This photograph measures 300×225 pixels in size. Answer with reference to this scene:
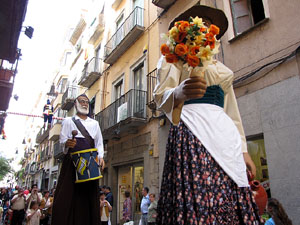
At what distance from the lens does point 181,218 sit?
1366mm

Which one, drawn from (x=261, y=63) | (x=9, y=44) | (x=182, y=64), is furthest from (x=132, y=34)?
(x=182, y=64)

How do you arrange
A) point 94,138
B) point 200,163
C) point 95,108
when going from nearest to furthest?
point 200,163
point 94,138
point 95,108

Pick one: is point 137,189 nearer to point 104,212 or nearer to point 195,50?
point 104,212

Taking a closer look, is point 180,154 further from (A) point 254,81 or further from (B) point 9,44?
(B) point 9,44

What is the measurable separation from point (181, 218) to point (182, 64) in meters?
0.92

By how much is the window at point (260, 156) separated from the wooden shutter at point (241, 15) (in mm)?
2751

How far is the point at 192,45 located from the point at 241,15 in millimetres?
5933

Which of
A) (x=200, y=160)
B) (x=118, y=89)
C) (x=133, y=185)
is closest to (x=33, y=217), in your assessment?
(x=133, y=185)

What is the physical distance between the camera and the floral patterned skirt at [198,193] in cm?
139

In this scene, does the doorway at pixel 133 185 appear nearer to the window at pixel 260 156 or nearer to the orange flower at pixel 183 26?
the window at pixel 260 156

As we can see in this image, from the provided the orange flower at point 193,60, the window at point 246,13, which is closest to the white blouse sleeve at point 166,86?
the orange flower at point 193,60

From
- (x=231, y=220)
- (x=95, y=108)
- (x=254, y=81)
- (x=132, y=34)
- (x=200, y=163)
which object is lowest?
(x=231, y=220)

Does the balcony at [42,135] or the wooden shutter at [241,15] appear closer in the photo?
the wooden shutter at [241,15]

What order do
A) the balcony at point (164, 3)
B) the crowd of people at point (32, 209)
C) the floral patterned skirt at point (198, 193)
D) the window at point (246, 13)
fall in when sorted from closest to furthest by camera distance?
the floral patterned skirt at point (198, 193)
the window at point (246, 13)
the crowd of people at point (32, 209)
the balcony at point (164, 3)
